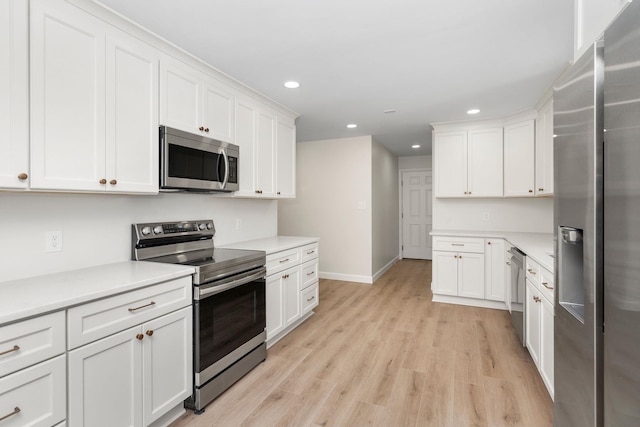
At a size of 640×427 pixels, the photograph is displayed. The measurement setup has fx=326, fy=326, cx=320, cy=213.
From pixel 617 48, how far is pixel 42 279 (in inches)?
98.6

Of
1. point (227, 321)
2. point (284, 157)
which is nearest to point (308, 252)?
point (284, 157)

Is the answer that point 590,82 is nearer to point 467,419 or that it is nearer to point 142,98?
point 467,419

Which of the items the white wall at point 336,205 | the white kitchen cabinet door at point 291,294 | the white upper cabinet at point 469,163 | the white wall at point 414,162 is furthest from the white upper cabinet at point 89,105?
the white wall at point 414,162

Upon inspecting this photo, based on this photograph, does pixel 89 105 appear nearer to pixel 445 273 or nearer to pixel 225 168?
pixel 225 168

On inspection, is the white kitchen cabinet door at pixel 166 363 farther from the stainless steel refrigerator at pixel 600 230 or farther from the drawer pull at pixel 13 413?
the stainless steel refrigerator at pixel 600 230

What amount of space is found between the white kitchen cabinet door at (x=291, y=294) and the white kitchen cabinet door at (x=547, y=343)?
2.04 metres


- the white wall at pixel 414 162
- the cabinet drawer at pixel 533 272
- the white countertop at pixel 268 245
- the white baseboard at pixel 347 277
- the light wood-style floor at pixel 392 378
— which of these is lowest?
the light wood-style floor at pixel 392 378

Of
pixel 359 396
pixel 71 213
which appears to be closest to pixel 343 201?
pixel 359 396

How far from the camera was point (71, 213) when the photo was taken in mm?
1942

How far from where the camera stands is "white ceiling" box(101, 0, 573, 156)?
189 cm

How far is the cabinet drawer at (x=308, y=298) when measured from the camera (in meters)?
3.44

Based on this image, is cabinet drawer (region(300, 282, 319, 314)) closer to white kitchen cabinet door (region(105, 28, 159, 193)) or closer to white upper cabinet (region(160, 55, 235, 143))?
white upper cabinet (region(160, 55, 235, 143))

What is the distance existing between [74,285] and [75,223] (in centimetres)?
57

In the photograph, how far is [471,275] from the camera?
409cm
